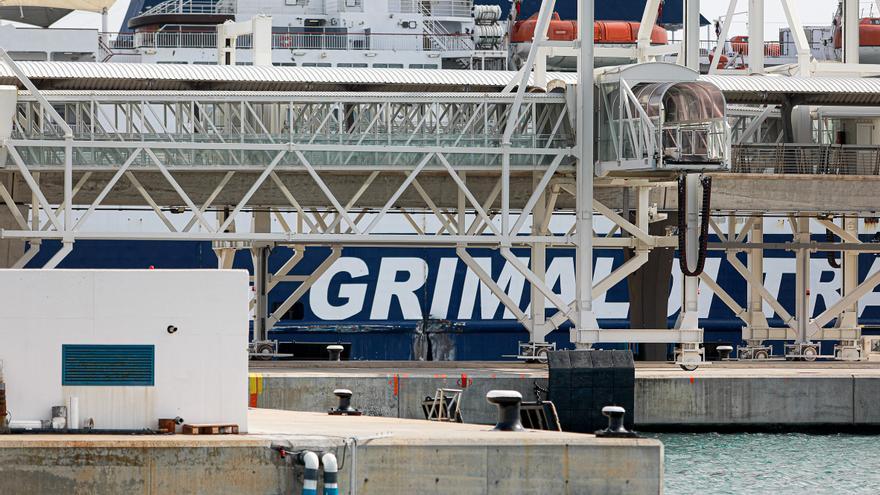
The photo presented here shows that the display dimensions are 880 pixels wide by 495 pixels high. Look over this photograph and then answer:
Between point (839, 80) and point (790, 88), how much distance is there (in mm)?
2047

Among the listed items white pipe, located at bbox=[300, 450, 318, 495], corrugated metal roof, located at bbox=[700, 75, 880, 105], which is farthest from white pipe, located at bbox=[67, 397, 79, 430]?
corrugated metal roof, located at bbox=[700, 75, 880, 105]

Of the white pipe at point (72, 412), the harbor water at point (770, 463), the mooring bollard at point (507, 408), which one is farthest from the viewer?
the harbor water at point (770, 463)

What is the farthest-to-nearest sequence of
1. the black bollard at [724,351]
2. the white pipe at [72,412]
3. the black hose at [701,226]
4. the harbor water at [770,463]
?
the black bollard at [724,351] → the black hose at [701,226] → the harbor water at [770,463] → the white pipe at [72,412]

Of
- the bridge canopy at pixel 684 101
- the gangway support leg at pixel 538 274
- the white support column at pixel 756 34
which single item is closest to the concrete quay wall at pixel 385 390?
the gangway support leg at pixel 538 274

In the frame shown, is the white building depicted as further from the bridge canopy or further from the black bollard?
the black bollard

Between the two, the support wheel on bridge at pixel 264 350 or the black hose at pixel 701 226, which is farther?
the support wheel on bridge at pixel 264 350

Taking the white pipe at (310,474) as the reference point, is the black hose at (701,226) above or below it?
above

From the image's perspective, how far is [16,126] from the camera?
38719 millimetres

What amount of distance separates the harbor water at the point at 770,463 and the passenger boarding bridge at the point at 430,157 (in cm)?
344

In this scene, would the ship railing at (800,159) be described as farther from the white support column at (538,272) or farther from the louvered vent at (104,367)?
the louvered vent at (104,367)

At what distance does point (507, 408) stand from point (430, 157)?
53.7 ft

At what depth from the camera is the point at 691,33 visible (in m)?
41.5

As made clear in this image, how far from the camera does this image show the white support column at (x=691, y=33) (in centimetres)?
4138

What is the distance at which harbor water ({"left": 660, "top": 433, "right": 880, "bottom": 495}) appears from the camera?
28.9m
